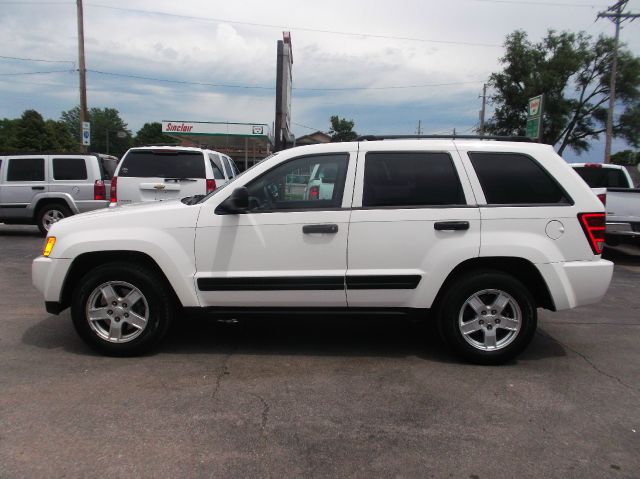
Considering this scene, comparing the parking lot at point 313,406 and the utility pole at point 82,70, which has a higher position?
the utility pole at point 82,70

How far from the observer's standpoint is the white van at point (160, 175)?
8.61m

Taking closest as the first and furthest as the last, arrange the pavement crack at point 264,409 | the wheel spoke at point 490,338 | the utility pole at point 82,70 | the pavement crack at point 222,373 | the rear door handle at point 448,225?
the pavement crack at point 264,409 → the pavement crack at point 222,373 → the rear door handle at point 448,225 → the wheel spoke at point 490,338 → the utility pole at point 82,70

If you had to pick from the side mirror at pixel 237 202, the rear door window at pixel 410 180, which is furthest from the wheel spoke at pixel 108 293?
the rear door window at pixel 410 180

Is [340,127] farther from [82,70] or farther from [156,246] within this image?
[156,246]

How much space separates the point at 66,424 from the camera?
329 cm

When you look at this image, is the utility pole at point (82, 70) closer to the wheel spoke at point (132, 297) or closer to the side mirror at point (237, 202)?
the wheel spoke at point (132, 297)

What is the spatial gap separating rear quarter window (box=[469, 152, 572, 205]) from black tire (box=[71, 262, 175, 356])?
9.33 feet

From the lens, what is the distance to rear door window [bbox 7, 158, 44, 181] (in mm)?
11914

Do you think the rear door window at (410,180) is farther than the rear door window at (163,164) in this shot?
No

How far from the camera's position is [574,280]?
4.27 meters

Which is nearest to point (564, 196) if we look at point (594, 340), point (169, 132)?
point (594, 340)

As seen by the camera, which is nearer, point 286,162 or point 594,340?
point 286,162

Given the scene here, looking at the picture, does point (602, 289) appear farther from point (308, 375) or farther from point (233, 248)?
point (233, 248)

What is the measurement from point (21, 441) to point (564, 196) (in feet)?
14.0
